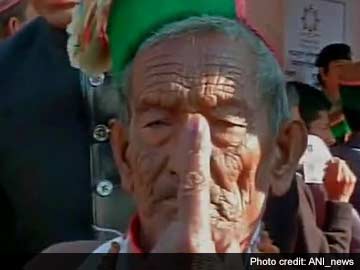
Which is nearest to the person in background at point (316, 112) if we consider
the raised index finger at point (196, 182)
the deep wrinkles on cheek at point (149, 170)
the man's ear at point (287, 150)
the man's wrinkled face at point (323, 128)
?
the man's wrinkled face at point (323, 128)

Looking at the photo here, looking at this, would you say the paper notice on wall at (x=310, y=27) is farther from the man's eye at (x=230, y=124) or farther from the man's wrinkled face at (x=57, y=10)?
the man's eye at (x=230, y=124)

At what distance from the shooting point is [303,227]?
146 cm

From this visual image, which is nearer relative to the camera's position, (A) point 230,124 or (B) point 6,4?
(A) point 230,124

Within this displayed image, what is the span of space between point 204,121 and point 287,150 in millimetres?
176

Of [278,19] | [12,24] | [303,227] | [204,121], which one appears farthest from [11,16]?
[278,19]

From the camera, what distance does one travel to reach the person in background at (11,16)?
1.91 m

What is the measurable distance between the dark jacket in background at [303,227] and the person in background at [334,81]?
2.26 feet

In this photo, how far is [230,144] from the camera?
43.6 inches

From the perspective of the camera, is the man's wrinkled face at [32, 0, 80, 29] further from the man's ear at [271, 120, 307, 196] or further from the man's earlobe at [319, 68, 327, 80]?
the man's earlobe at [319, 68, 327, 80]

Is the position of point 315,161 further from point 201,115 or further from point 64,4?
point 201,115

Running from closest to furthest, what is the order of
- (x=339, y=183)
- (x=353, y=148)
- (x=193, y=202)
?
(x=193, y=202), (x=339, y=183), (x=353, y=148)

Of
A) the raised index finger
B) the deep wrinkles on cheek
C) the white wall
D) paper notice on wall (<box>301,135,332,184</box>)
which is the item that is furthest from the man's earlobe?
the raised index finger

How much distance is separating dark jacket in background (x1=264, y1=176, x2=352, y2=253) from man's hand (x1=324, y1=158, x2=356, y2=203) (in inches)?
→ 2.7

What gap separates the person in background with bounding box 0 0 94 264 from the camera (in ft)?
4.83
